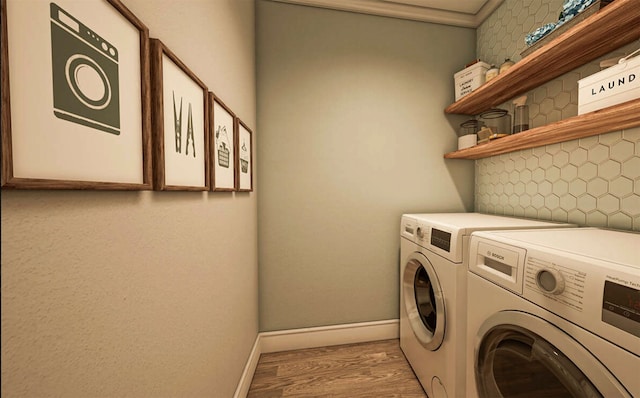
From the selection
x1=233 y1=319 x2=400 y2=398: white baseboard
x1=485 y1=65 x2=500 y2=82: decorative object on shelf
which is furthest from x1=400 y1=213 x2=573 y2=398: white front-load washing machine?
x1=485 y1=65 x2=500 y2=82: decorative object on shelf

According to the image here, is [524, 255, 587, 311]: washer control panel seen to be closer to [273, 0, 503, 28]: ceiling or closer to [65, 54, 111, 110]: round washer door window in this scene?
[65, 54, 111, 110]: round washer door window

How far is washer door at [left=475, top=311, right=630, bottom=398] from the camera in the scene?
0.50 m

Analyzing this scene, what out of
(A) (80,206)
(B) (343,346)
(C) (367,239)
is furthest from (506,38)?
(B) (343,346)

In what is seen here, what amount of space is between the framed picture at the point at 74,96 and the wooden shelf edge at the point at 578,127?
1.30 meters

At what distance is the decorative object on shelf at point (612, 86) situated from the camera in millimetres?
707

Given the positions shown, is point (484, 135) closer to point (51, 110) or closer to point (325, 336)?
point (325, 336)

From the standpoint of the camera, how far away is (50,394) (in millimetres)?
325

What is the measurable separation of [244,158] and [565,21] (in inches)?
57.5

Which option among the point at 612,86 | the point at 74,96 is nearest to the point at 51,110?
the point at 74,96

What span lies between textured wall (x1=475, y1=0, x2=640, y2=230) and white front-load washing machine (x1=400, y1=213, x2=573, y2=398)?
0.18 m

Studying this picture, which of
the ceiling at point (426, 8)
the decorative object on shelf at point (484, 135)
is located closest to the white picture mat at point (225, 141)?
the ceiling at point (426, 8)

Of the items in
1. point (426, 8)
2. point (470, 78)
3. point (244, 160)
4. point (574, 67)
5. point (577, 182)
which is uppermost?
point (426, 8)

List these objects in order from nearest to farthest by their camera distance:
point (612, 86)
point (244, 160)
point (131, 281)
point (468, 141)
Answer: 1. point (131, 281)
2. point (612, 86)
3. point (244, 160)
4. point (468, 141)

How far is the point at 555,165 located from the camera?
1215mm
